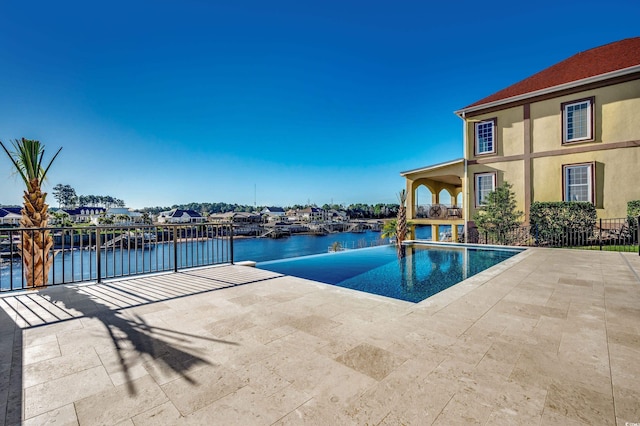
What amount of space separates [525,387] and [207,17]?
1364cm

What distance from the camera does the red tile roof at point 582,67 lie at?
480 inches

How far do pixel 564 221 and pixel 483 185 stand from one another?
3950 millimetres

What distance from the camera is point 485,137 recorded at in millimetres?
14992

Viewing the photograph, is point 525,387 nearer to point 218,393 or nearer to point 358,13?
point 218,393

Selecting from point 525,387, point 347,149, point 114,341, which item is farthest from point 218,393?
point 347,149

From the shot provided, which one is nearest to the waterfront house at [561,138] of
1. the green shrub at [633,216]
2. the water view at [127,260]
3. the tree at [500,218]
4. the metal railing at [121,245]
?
the green shrub at [633,216]

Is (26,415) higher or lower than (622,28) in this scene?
lower

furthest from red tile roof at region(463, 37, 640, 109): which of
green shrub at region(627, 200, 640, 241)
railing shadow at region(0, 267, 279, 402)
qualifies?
railing shadow at region(0, 267, 279, 402)

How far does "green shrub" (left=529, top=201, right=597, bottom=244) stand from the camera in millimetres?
11469

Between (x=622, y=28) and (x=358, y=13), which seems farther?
(x=622, y=28)

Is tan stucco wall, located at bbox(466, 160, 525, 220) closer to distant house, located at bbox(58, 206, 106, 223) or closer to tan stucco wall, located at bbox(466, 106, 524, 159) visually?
tan stucco wall, located at bbox(466, 106, 524, 159)

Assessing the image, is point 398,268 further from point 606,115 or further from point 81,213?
point 81,213

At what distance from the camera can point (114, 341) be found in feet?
9.12

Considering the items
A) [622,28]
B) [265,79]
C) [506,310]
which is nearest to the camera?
[506,310]
